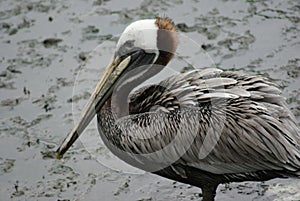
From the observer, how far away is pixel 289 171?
217 inches

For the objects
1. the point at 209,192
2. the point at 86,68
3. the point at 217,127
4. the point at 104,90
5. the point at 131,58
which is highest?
the point at 131,58

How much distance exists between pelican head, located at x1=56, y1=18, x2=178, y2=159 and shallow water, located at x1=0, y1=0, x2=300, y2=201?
102 cm

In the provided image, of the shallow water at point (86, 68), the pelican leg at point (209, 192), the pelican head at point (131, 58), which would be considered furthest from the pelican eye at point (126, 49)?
the shallow water at point (86, 68)

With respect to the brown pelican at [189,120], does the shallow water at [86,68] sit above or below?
below

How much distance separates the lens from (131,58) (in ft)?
19.2

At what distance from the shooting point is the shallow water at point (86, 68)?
6574 mm

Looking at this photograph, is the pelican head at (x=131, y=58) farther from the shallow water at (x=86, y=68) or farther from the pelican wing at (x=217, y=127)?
the shallow water at (x=86, y=68)

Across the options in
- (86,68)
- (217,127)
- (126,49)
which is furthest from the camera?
(86,68)

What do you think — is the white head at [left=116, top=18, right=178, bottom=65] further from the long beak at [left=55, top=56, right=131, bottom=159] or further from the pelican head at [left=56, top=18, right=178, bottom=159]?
the long beak at [left=55, top=56, right=131, bottom=159]

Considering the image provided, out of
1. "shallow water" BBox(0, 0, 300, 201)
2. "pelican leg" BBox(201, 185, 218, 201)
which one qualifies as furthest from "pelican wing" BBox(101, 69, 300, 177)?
"shallow water" BBox(0, 0, 300, 201)

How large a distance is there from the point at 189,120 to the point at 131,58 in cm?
75

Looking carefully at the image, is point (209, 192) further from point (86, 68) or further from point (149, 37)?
point (86, 68)

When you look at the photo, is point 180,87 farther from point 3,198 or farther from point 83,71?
point 83,71

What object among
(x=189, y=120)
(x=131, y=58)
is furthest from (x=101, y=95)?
(x=189, y=120)
